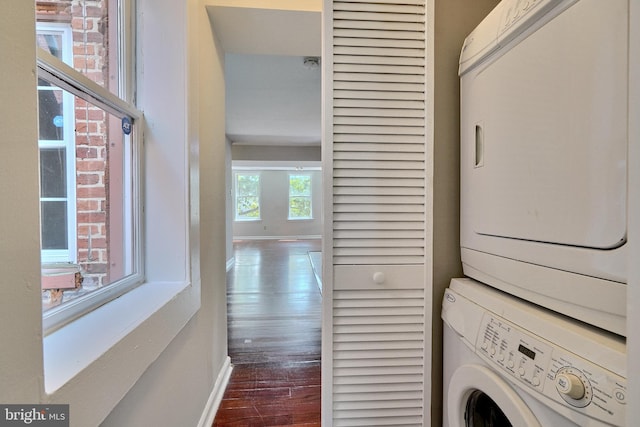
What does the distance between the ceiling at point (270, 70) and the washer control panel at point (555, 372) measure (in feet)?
5.29

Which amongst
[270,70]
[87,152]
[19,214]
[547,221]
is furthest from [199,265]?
[270,70]

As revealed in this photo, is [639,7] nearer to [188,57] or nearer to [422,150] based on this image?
[422,150]

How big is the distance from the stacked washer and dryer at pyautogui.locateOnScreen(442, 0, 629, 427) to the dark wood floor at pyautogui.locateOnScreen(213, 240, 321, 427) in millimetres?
1022

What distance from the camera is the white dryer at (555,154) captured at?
20.5 inches

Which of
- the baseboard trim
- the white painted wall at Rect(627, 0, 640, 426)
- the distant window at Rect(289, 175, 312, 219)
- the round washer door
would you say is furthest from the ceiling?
the distant window at Rect(289, 175, 312, 219)

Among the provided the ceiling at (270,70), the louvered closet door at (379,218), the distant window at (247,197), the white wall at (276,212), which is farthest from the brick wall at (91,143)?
the distant window at (247,197)

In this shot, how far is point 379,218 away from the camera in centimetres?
113

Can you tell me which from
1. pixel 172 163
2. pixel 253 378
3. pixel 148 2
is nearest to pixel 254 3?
pixel 148 2

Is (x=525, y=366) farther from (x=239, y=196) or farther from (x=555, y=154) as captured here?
(x=239, y=196)

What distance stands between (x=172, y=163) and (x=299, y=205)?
8340 millimetres

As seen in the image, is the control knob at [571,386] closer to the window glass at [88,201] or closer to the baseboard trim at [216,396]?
the window glass at [88,201]

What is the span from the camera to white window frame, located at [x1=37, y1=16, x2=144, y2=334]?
0.70 meters

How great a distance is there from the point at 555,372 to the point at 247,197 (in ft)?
30.0

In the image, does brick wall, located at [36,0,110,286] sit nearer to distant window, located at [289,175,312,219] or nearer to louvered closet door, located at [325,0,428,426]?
louvered closet door, located at [325,0,428,426]
